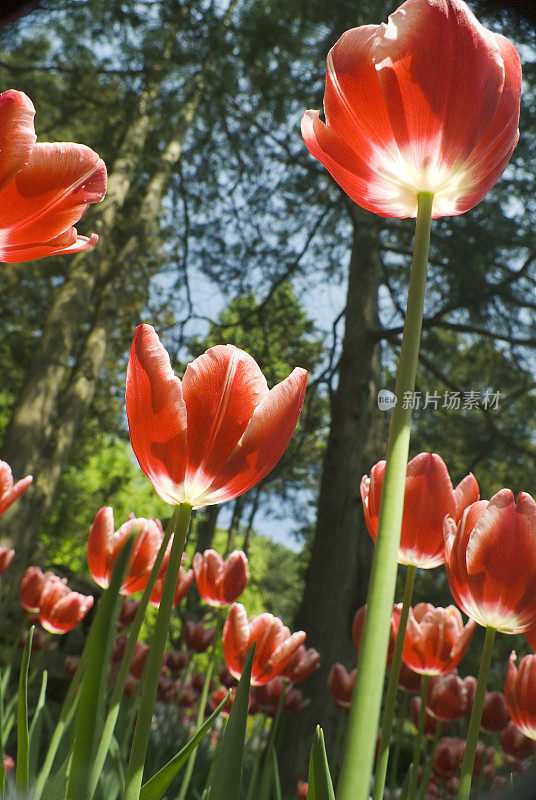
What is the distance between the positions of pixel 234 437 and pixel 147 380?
0.16 ft

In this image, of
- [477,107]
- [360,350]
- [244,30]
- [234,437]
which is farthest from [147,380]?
[244,30]

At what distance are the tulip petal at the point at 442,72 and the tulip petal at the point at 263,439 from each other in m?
0.12

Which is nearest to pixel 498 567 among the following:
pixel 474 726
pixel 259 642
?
pixel 474 726

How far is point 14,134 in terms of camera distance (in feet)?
1.11

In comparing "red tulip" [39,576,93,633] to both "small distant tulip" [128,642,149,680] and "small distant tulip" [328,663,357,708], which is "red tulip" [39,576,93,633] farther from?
"small distant tulip" [328,663,357,708]

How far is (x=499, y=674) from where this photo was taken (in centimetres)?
305

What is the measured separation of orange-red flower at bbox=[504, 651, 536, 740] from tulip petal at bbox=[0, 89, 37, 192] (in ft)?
1.48

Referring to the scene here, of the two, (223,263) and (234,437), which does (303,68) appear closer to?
(223,263)

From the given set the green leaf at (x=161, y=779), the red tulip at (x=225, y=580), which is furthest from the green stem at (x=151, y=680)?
the red tulip at (x=225, y=580)

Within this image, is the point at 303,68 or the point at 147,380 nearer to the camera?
the point at 147,380

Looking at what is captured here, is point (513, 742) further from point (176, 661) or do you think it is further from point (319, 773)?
point (176, 661)

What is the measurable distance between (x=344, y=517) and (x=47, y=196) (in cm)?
240

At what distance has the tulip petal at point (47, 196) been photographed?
354 millimetres

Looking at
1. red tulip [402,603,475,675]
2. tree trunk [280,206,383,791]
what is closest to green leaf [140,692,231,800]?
red tulip [402,603,475,675]
